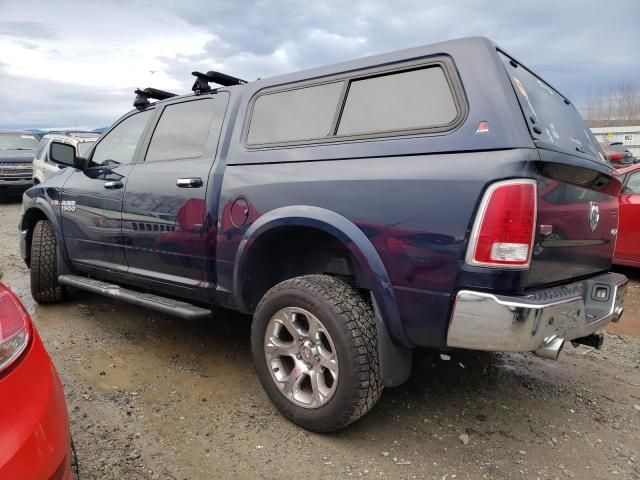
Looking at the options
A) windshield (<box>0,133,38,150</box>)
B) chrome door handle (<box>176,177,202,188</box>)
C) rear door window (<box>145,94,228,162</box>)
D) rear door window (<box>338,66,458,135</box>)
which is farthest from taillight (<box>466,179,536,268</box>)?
windshield (<box>0,133,38,150</box>)

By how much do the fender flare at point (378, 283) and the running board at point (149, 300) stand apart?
38.6 inches

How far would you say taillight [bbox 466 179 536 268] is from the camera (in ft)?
6.42

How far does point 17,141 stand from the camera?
45.6 ft

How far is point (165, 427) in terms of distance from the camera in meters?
2.62

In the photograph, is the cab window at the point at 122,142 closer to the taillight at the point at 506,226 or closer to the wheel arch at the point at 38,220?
the wheel arch at the point at 38,220

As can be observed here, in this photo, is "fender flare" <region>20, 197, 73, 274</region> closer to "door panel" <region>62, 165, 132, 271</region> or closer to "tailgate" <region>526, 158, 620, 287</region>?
"door panel" <region>62, 165, 132, 271</region>

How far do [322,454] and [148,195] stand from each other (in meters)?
2.07

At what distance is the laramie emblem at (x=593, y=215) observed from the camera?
8.22ft

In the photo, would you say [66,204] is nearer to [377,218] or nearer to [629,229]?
[377,218]

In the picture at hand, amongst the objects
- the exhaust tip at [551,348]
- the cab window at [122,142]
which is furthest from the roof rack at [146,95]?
the exhaust tip at [551,348]

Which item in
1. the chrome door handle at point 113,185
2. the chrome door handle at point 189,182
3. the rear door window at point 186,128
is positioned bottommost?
the chrome door handle at point 113,185

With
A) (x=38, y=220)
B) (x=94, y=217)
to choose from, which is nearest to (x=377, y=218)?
(x=94, y=217)

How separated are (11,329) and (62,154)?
2.87 metres

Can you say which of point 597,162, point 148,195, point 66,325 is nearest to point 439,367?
point 597,162
